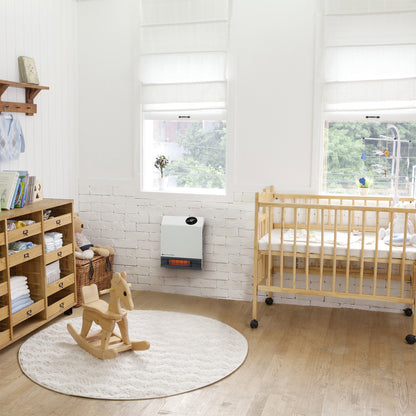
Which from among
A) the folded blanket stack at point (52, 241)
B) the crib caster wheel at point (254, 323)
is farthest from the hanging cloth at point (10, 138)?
the crib caster wheel at point (254, 323)

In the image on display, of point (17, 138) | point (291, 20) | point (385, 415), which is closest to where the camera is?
point (385, 415)

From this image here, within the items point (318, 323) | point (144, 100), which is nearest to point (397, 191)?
point (318, 323)

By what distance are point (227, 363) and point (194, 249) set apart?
1.25 metres

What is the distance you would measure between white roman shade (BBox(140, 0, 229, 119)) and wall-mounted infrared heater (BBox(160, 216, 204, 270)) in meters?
0.83

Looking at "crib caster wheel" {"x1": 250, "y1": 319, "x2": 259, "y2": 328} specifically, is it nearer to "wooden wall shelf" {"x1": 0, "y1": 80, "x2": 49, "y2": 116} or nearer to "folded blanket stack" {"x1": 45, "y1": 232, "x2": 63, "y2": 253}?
"folded blanket stack" {"x1": 45, "y1": 232, "x2": 63, "y2": 253}

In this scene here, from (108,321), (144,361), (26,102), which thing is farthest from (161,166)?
(144,361)

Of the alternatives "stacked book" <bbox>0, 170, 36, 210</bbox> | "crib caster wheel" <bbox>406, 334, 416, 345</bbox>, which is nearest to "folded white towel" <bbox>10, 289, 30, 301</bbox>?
"stacked book" <bbox>0, 170, 36, 210</bbox>

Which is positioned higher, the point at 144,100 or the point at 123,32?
the point at 123,32

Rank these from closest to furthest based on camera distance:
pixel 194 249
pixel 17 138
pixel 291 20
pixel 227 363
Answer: pixel 227 363
pixel 17 138
pixel 291 20
pixel 194 249

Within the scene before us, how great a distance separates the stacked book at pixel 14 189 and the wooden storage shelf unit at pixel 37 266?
0.19 feet

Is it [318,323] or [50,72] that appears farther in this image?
[50,72]

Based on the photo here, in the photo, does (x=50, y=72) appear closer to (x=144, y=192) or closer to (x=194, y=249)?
(x=144, y=192)

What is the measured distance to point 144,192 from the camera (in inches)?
165

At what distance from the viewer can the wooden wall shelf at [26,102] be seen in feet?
10.8
